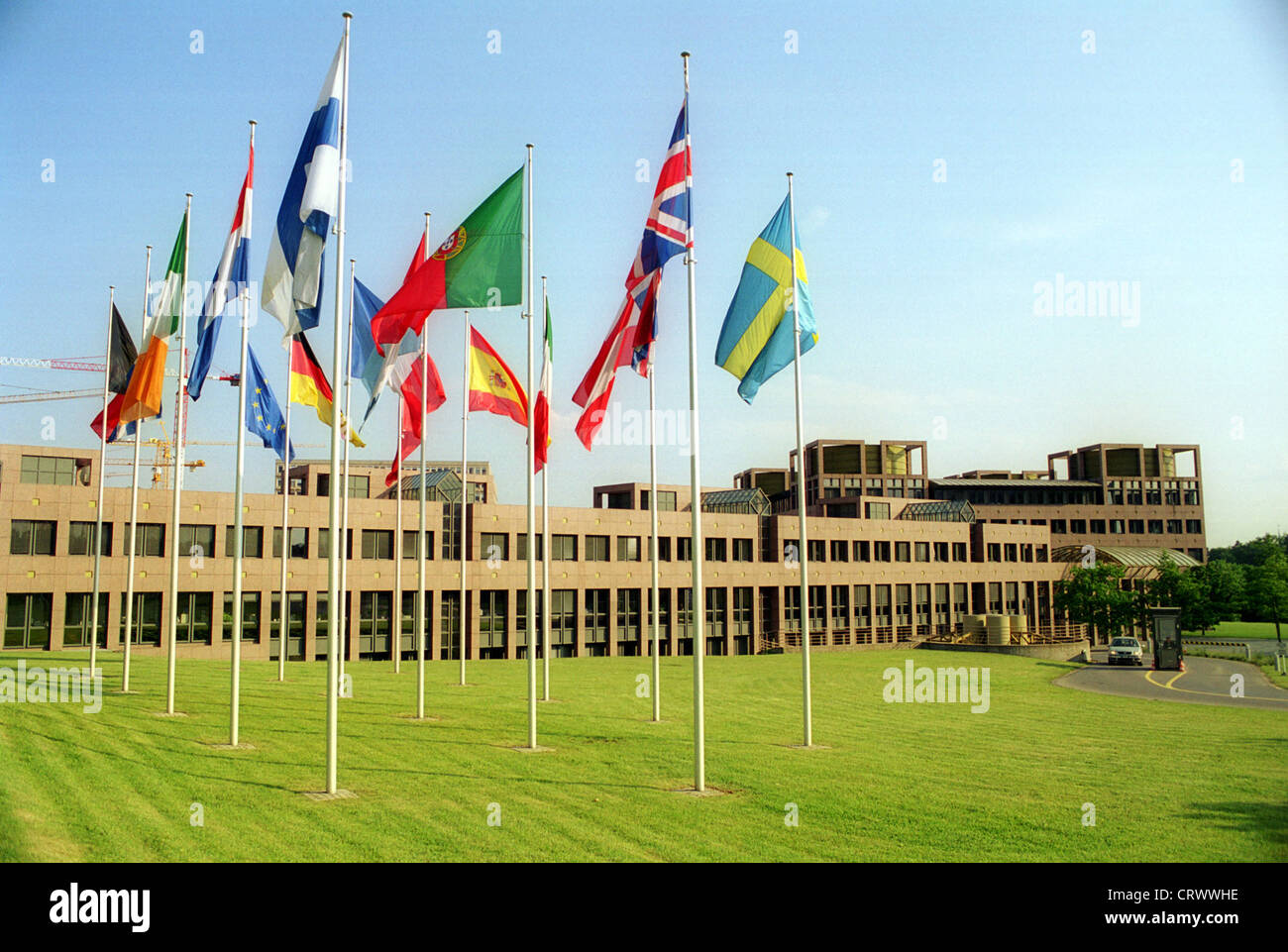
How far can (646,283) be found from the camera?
1819 centimetres

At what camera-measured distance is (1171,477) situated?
390 ft

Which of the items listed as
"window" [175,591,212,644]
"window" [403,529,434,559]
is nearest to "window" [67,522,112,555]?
"window" [175,591,212,644]

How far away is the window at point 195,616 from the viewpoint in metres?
45.8

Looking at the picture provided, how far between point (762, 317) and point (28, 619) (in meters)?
39.3

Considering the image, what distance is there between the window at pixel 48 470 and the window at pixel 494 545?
2126 centimetres

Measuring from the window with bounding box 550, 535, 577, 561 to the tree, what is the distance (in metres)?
43.1

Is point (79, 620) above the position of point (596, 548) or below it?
below

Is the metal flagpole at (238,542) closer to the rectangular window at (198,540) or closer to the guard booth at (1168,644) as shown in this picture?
the rectangular window at (198,540)

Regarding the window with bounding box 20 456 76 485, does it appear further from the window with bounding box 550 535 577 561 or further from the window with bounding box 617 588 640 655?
the window with bounding box 617 588 640 655

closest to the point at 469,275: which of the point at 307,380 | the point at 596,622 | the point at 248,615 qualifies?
the point at 307,380

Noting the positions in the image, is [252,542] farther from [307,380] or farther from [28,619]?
[307,380]

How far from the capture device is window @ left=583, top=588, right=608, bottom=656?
59500mm
